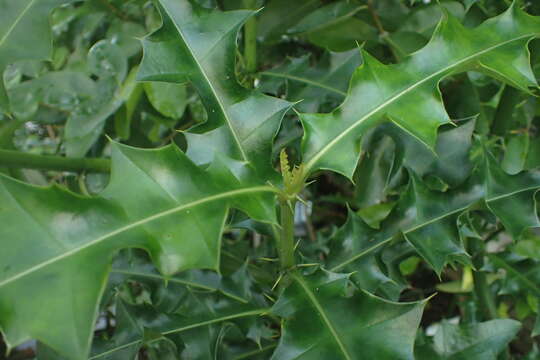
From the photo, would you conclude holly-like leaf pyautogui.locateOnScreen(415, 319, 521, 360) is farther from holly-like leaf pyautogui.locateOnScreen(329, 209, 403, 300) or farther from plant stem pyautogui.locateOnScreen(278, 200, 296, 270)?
plant stem pyautogui.locateOnScreen(278, 200, 296, 270)

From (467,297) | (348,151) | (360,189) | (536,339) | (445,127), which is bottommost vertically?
(536,339)

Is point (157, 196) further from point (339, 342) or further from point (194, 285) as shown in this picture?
point (194, 285)

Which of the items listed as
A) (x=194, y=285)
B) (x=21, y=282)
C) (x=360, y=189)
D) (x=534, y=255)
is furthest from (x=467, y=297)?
(x=21, y=282)

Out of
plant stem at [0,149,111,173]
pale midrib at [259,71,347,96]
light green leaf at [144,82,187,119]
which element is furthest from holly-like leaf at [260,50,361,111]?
plant stem at [0,149,111,173]

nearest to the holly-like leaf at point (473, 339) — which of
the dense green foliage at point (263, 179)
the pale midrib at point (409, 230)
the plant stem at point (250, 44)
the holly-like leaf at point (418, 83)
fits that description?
the dense green foliage at point (263, 179)

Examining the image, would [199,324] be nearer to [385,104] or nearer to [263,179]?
[263,179]

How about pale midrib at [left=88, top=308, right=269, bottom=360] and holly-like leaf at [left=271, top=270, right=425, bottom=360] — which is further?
pale midrib at [left=88, top=308, right=269, bottom=360]

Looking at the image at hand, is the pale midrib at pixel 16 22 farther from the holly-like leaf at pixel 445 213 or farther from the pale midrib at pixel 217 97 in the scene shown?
the holly-like leaf at pixel 445 213
